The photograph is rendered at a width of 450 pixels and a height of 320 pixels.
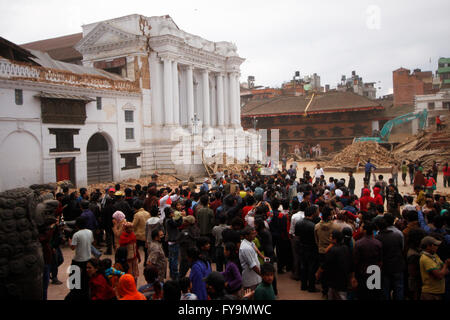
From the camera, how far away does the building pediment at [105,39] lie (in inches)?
1150

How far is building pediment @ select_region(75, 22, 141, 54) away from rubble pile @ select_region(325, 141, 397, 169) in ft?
71.5

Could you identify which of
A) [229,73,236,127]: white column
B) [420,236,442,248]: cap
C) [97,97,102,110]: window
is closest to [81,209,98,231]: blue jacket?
[420,236,442,248]: cap

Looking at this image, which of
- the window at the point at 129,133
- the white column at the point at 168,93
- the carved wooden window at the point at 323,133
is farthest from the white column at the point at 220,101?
the carved wooden window at the point at 323,133

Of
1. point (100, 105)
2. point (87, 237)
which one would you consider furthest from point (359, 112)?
point (87, 237)

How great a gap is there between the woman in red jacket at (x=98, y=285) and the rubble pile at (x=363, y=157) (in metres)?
27.9

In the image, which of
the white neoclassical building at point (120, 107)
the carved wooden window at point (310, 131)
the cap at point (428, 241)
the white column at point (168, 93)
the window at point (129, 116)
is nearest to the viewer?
the cap at point (428, 241)

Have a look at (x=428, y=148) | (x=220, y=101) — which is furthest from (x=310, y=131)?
(x=428, y=148)

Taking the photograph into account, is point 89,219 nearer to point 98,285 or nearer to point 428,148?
point 98,285

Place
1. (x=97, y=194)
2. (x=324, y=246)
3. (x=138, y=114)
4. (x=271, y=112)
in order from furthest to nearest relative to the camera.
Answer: (x=271, y=112)
(x=138, y=114)
(x=97, y=194)
(x=324, y=246)

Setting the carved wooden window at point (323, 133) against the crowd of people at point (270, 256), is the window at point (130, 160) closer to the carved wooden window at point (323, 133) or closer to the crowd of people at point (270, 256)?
the crowd of people at point (270, 256)

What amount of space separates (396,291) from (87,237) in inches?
234

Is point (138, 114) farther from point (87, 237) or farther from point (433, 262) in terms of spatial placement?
point (433, 262)

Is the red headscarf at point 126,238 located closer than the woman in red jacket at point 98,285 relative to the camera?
No

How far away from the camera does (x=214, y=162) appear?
101ft
